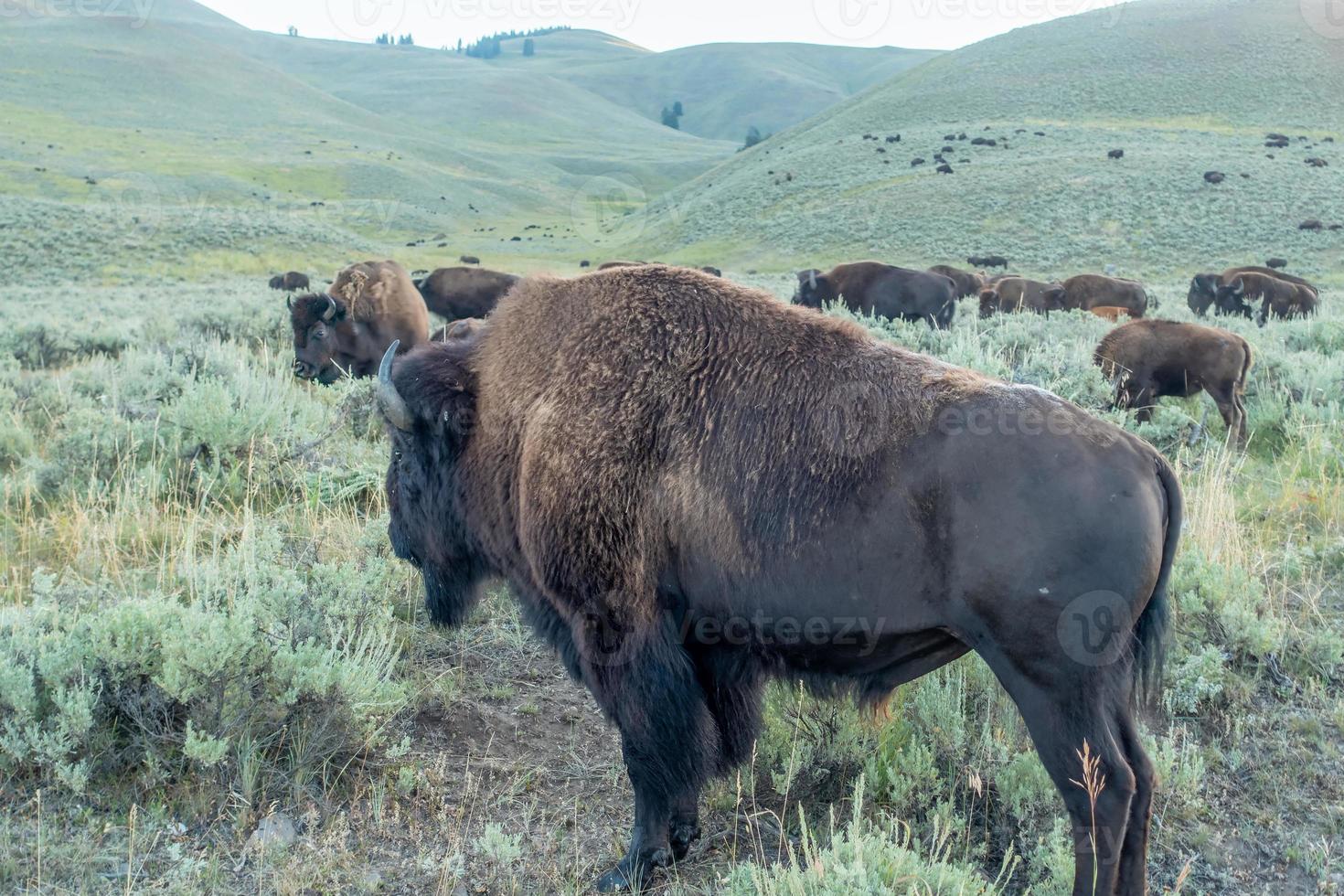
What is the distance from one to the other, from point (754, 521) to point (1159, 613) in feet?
3.83

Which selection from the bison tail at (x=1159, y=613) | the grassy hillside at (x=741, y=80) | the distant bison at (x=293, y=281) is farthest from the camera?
Answer: the grassy hillside at (x=741, y=80)

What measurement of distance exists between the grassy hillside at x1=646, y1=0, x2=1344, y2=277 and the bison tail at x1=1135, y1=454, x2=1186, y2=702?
32727 mm

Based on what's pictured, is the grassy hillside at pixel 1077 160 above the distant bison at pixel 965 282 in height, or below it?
above

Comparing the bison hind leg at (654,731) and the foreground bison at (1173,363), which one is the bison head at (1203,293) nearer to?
the foreground bison at (1173,363)

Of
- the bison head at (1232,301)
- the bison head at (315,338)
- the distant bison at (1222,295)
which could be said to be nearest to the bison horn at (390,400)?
the bison head at (315,338)

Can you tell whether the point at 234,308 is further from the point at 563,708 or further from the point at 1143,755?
the point at 1143,755

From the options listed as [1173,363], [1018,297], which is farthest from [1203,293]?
[1173,363]

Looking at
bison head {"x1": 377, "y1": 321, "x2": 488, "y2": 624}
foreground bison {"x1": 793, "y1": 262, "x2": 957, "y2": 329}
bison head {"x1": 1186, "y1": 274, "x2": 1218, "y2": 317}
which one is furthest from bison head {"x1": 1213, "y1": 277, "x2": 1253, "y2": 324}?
bison head {"x1": 377, "y1": 321, "x2": 488, "y2": 624}

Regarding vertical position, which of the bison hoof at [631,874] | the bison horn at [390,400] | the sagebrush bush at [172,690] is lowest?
the bison hoof at [631,874]

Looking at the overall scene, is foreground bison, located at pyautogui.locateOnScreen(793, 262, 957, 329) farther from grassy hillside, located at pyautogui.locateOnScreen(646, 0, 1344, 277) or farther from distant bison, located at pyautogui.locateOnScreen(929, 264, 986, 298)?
grassy hillside, located at pyautogui.locateOnScreen(646, 0, 1344, 277)

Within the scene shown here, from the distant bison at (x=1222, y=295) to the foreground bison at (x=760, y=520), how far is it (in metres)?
19.5

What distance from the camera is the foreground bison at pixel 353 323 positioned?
34.4ft

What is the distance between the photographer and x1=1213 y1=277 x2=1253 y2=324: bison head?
1981 cm

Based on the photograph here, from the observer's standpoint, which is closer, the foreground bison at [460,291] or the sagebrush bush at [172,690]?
the sagebrush bush at [172,690]
